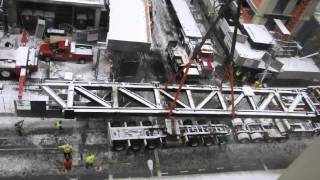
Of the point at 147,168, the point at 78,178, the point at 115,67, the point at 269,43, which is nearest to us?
the point at 78,178

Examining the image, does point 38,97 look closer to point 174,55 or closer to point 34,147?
point 34,147

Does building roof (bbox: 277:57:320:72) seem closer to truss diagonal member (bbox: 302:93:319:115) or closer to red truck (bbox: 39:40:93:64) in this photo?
truss diagonal member (bbox: 302:93:319:115)

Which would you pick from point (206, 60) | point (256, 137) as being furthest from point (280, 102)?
point (206, 60)

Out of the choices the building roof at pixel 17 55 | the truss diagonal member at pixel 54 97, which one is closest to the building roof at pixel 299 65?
the truss diagonal member at pixel 54 97

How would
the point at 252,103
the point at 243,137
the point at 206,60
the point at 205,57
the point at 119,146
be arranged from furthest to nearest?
1. the point at 205,57
2. the point at 206,60
3. the point at 243,137
4. the point at 252,103
5. the point at 119,146

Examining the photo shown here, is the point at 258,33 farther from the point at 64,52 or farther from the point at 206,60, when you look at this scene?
the point at 64,52

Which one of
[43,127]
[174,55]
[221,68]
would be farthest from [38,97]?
[221,68]

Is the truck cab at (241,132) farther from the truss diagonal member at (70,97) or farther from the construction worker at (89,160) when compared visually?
the truss diagonal member at (70,97)
